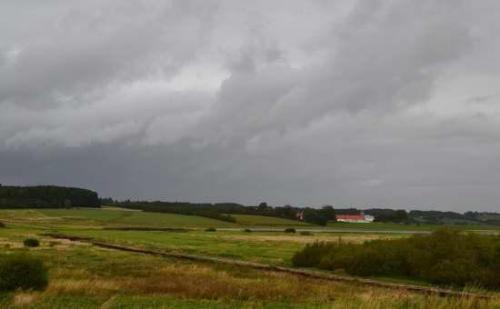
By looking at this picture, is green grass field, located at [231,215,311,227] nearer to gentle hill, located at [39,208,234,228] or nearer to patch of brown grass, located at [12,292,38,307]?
gentle hill, located at [39,208,234,228]

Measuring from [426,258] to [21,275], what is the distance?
28981 millimetres

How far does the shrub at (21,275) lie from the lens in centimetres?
2392

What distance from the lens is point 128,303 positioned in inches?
771

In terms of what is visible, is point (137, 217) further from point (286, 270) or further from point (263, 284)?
point (263, 284)

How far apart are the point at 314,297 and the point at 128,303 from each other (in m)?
9.02

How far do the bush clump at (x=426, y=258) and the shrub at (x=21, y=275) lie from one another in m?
25.5

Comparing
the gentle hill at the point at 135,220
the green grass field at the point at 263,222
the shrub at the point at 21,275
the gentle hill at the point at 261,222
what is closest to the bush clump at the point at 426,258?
the shrub at the point at 21,275

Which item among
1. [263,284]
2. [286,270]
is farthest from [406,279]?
[263,284]

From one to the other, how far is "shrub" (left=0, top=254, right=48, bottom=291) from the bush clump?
25478 millimetres

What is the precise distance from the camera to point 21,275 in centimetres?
2442

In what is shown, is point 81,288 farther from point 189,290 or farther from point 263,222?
point 263,222

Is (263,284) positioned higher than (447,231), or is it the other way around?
(447,231)

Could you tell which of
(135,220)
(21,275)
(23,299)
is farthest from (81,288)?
(135,220)

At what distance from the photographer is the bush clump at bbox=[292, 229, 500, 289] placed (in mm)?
38906
